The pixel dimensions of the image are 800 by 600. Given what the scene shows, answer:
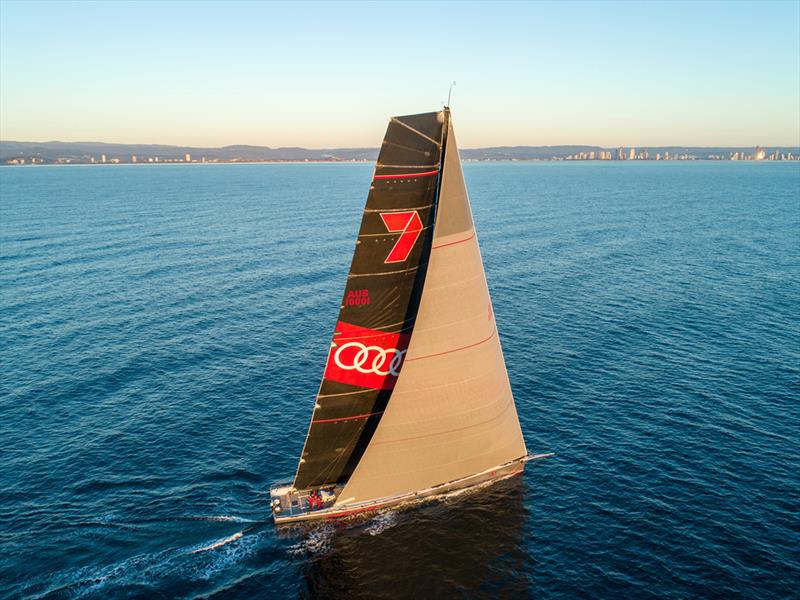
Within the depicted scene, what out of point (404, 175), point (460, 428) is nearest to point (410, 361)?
point (460, 428)

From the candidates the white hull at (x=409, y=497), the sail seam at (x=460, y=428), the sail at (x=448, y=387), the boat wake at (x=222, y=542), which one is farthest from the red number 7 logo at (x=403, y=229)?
the boat wake at (x=222, y=542)

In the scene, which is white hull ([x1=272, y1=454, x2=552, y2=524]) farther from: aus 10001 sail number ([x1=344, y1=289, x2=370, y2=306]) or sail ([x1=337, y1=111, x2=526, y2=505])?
aus 10001 sail number ([x1=344, y1=289, x2=370, y2=306])

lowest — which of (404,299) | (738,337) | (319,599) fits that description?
(319,599)

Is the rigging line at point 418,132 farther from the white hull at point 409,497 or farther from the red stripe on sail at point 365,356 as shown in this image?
the white hull at point 409,497

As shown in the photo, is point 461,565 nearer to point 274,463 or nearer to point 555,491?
point 555,491

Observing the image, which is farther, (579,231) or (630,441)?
(579,231)

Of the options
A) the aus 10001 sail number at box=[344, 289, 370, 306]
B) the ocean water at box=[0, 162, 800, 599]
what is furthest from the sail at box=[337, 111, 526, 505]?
the aus 10001 sail number at box=[344, 289, 370, 306]

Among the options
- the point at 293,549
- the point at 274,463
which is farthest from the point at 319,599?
the point at 274,463
